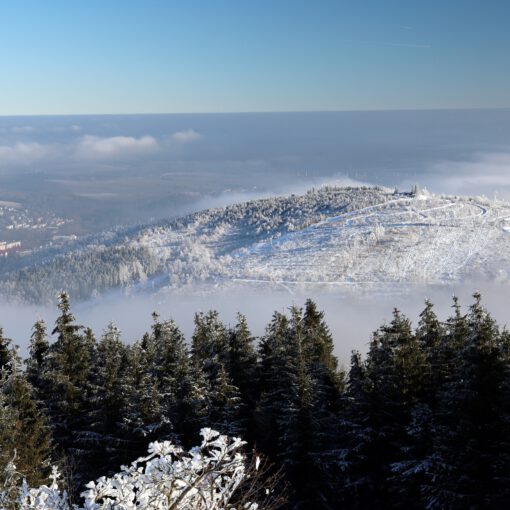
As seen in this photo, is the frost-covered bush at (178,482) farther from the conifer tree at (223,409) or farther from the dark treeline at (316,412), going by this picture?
the conifer tree at (223,409)

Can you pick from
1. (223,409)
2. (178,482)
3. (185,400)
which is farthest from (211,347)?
(178,482)

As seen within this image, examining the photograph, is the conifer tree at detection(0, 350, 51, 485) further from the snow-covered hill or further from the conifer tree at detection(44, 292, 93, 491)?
the snow-covered hill

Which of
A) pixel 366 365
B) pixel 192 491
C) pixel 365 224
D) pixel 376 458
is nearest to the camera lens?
pixel 192 491

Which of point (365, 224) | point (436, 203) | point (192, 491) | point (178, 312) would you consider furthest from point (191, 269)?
point (192, 491)

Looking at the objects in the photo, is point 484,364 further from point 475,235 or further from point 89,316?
point 89,316

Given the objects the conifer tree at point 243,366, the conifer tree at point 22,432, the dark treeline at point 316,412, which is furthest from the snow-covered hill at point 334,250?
the conifer tree at point 22,432

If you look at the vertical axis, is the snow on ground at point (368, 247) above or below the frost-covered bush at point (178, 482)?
below

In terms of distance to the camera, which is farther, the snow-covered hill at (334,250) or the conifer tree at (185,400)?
the snow-covered hill at (334,250)
